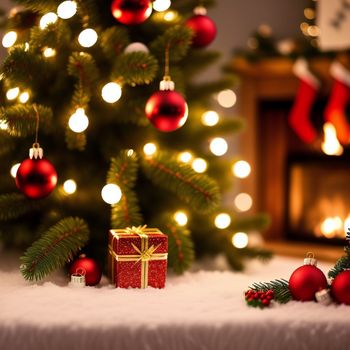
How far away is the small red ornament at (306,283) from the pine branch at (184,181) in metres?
0.25

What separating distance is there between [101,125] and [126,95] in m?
0.09

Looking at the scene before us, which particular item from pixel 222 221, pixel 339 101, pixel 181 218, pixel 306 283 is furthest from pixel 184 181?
pixel 339 101

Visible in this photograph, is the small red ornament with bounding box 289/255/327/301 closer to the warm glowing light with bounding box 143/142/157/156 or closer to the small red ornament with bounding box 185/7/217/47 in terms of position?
the warm glowing light with bounding box 143/142/157/156

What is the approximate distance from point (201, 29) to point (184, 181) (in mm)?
402

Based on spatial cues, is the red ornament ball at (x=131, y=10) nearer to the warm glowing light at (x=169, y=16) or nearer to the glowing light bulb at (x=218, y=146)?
the warm glowing light at (x=169, y=16)

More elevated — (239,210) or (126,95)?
(126,95)

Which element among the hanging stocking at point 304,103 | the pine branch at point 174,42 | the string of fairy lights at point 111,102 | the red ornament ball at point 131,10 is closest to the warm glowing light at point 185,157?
the string of fairy lights at point 111,102

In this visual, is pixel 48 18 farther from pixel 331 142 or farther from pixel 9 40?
pixel 331 142

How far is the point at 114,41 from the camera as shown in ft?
4.33

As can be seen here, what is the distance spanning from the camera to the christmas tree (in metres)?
1.23

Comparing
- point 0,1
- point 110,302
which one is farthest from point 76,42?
point 0,1

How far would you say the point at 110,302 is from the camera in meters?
1.09

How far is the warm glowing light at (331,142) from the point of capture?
283 cm

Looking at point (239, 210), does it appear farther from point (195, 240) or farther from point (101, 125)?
point (101, 125)
